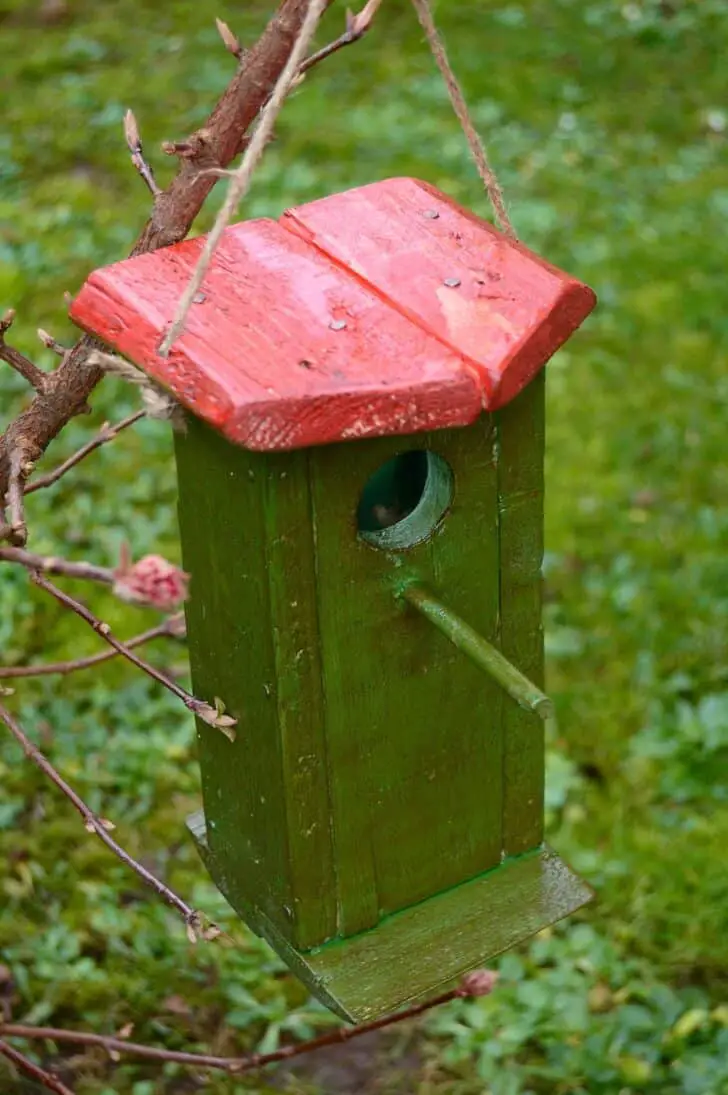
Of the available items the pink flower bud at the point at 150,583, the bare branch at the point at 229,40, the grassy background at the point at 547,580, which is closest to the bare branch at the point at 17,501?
the pink flower bud at the point at 150,583

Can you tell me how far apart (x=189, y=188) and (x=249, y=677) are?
1.85 ft

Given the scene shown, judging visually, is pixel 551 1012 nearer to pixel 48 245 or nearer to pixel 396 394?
pixel 396 394

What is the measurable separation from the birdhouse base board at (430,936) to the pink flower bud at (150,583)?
26.5 inches

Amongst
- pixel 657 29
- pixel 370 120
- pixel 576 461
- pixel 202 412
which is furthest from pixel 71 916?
pixel 657 29

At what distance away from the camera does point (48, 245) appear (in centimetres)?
534

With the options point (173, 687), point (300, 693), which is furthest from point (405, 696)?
point (173, 687)

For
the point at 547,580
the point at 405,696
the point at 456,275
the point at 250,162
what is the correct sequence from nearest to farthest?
the point at 250,162 < the point at 456,275 < the point at 405,696 < the point at 547,580

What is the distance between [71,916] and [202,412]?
1932mm

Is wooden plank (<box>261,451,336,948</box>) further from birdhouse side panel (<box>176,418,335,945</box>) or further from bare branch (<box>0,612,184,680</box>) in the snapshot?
bare branch (<box>0,612,184,680</box>)

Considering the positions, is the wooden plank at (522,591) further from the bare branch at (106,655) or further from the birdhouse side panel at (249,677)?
the bare branch at (106,655)

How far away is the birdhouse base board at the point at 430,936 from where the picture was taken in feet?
5.17

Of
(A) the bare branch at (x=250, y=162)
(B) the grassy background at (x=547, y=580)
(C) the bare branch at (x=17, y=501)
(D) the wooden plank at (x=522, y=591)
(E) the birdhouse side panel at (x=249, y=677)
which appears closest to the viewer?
(A) the bare branch at (x=250, y=162)

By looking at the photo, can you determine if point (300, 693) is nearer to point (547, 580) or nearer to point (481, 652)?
point (481, 652)

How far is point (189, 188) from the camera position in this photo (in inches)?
59.9
